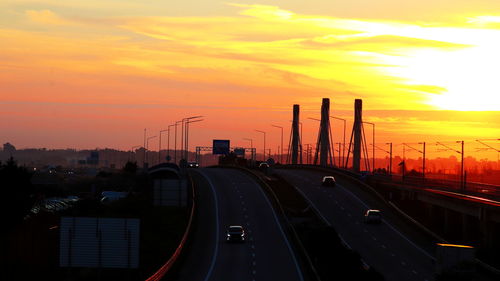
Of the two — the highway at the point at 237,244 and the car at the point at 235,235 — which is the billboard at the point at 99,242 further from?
the car at the point at 235,235

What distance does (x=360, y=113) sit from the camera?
167m

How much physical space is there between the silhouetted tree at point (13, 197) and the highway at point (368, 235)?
28711 mm

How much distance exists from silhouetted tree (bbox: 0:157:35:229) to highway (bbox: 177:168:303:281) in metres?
14.3

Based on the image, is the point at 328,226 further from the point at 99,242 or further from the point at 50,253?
the point at 99,242

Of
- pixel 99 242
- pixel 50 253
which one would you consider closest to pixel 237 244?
pixel 50 253

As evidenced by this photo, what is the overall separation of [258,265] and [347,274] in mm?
13289

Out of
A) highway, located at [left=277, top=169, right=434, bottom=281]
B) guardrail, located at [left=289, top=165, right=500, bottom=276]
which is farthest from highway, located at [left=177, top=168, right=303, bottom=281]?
guardrail, located at [left=289, top=165, right=500, bottom=276]

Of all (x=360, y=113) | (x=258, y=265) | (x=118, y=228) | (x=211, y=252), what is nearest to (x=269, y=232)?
(x=211, y=252)

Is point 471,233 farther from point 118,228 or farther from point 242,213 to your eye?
point 118,228

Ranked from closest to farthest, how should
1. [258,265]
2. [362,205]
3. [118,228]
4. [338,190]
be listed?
[118,228], [258,265], [362,205], [338,190]

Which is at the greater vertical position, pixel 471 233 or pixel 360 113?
pixel 360 113

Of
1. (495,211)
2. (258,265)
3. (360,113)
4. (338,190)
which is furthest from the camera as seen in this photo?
(360,113)

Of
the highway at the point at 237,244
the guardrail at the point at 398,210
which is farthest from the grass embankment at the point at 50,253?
the guardrail at the point at 398,210

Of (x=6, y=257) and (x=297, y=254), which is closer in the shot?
(x=6, y=257)
